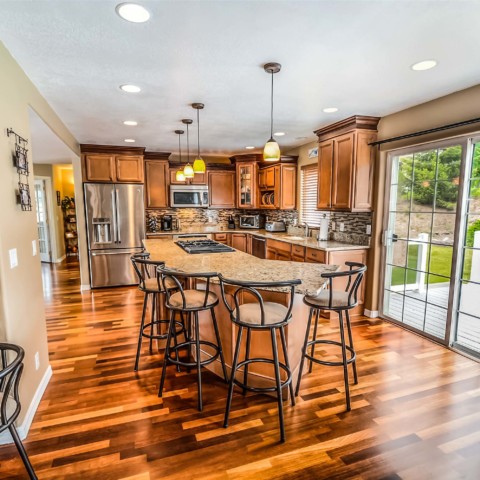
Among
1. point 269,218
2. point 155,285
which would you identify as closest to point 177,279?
point 155,285

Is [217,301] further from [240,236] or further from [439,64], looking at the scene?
[240,236]

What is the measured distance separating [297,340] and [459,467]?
3.71 ft

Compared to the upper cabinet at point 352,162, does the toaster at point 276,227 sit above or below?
below

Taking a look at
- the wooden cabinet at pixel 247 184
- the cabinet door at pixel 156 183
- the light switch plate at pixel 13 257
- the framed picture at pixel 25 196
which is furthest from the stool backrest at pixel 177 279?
the wooden cabinet at pixel 247 184

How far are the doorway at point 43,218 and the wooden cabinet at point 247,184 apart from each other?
473cm

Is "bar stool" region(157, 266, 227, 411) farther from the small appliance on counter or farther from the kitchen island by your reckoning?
the small appliance on counter

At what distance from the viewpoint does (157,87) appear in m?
2.75

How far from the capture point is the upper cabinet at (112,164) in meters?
5.12

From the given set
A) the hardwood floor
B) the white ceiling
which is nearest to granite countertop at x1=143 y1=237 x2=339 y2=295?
the hardwood floor

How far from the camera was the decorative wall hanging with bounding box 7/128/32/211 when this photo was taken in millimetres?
2041

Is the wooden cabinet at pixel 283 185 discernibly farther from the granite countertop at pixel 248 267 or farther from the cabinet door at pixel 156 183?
the granite countertop at pixel 248 267

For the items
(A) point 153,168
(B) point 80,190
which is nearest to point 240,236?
(A) point 153,168

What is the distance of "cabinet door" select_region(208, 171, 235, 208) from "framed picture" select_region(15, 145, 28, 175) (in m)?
4.19

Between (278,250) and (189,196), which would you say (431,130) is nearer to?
(278,250)
